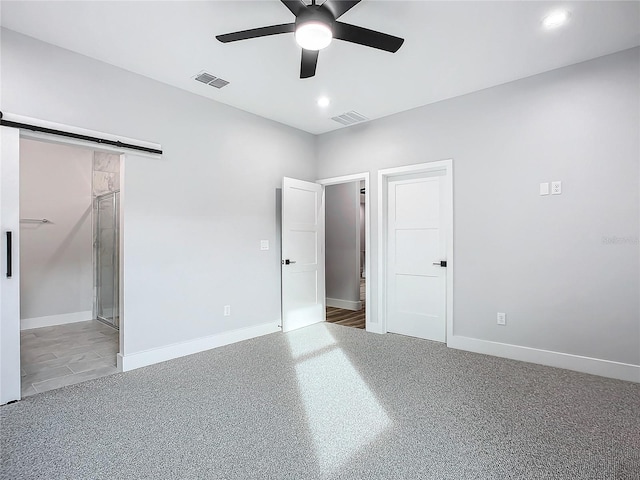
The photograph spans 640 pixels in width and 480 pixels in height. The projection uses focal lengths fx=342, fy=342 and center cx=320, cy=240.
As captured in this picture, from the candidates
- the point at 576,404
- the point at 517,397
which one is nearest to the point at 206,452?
the point at 517,397

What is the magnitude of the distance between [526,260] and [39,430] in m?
4.10

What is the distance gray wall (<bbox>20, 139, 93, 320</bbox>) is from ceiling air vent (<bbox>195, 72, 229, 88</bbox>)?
9.68 ft

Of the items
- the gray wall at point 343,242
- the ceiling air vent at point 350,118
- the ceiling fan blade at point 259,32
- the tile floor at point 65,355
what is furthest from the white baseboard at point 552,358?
the tile floor at point 65,355

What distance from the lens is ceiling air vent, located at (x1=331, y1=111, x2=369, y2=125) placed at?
428 cm

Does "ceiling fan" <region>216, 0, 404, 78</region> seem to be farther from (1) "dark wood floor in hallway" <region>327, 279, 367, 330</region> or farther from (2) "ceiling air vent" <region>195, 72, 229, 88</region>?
(1) "dark wood floor in hallway" <region>327, 279, 367, 330</region>

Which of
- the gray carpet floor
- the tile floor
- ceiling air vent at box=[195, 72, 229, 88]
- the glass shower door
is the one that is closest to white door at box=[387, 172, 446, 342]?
the gray carpet floor

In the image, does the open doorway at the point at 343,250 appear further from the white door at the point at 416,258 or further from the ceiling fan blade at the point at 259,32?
the ceiling fan blade at the point at 259,32

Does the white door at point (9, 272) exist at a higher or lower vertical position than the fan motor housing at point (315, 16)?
lower

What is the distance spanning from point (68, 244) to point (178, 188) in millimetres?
2777

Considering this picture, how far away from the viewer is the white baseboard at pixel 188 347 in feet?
10.4

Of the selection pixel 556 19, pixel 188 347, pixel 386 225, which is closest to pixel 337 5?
pixel 556 19

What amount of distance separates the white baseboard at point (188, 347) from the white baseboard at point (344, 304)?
185cm

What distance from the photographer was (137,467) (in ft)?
5.83

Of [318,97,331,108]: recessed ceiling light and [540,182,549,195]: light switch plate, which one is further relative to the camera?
[318,97,331,108]: recessed ceiling light
